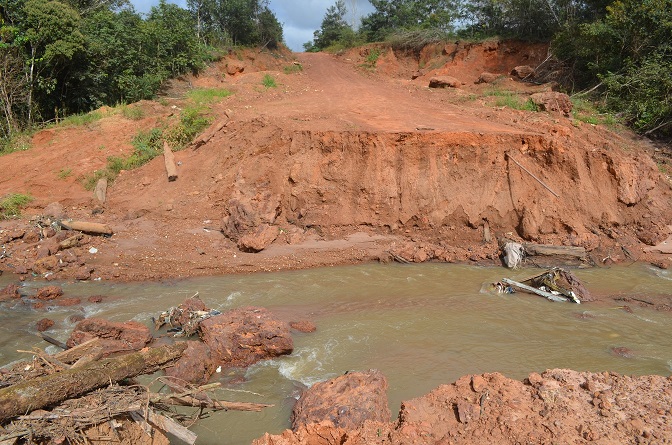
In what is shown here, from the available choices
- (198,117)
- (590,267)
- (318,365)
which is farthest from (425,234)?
(198,117)

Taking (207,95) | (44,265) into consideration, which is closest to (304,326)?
(44,265)

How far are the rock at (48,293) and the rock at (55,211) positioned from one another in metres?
3.31

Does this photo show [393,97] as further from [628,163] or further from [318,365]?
[318,365]

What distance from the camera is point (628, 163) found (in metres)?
12.1

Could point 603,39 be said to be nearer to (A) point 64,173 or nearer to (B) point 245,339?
(B) point 245,339

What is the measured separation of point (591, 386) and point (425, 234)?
6956 mm

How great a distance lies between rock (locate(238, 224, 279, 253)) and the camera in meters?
10.9

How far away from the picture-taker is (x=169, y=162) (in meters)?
13.8

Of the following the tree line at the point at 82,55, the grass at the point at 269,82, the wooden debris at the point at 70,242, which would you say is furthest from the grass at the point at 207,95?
the wooden debris at the point at 70,242

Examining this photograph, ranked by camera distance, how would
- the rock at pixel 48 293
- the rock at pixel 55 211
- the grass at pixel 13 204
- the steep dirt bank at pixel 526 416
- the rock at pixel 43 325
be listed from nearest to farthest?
1. the steep dirt bank at pixel 526 416
2. the rock at pixel 43 325
3. the rock at pixel 48 293
4. the rock at pixel 55 211
5. the grass at pixel 13 204

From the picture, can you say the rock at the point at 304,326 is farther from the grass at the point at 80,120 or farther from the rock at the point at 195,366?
the grass at the point at 80,120

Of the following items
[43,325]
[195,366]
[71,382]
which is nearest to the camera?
[71,382]

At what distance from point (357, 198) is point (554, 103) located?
8.05 meters

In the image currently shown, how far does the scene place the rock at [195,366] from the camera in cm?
606
